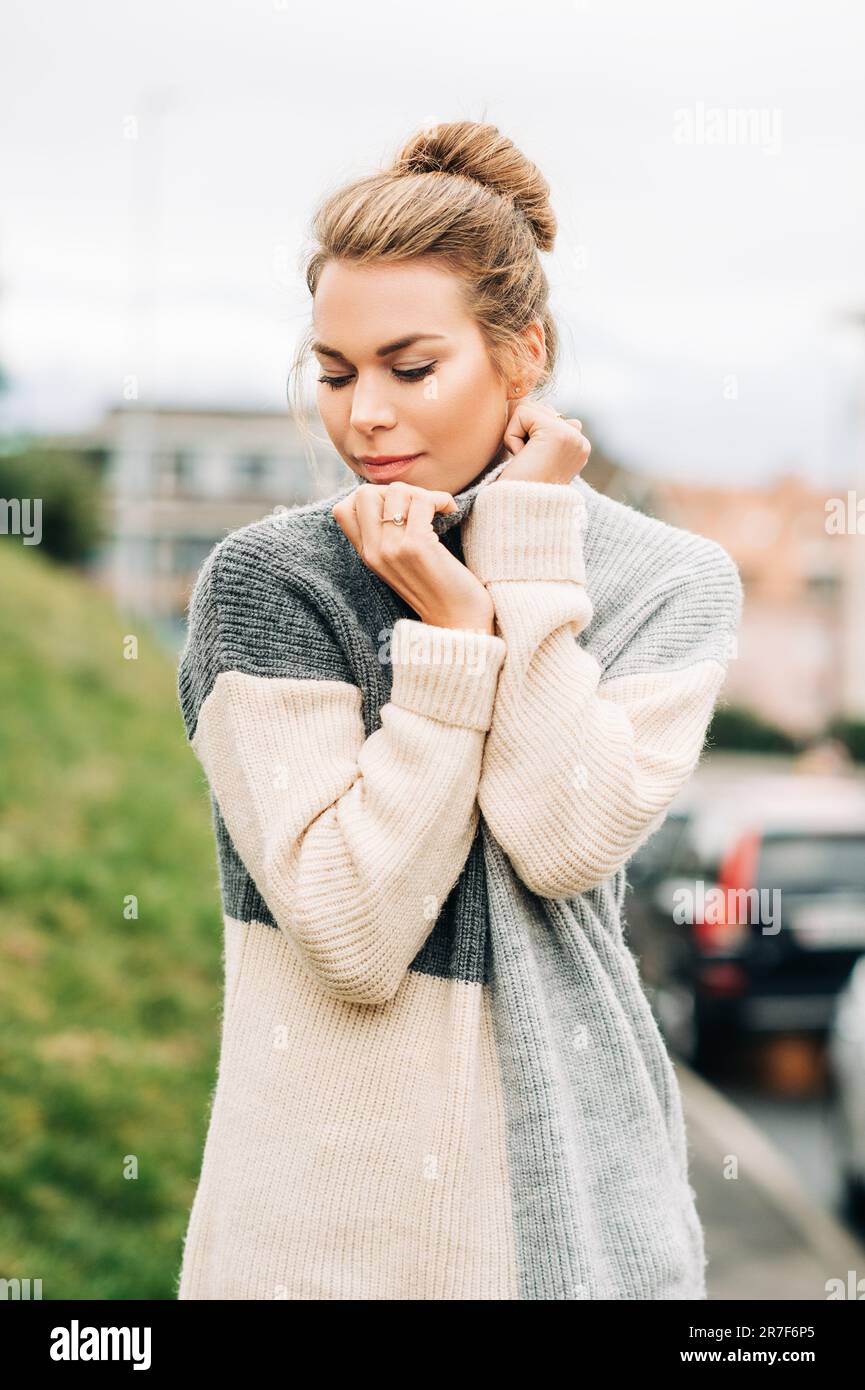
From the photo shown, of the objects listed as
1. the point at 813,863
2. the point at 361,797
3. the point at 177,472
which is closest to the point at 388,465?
the point at 361,797

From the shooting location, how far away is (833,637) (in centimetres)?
4288

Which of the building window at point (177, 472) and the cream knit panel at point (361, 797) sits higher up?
the building window at point (177, 472)

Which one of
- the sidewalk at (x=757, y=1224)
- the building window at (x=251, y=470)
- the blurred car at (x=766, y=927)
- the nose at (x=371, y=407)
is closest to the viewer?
the nose at (x=371, y=407)

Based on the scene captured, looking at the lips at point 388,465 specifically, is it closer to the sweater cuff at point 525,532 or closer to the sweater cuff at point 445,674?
the sweater cuff at point 525,532

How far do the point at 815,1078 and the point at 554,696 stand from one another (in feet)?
25.5

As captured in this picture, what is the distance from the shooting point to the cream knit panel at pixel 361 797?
1862 mm

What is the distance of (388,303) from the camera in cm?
199

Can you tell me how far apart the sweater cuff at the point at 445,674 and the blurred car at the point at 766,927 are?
6983mm

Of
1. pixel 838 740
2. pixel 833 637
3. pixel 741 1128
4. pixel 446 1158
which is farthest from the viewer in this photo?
pixel 833 637

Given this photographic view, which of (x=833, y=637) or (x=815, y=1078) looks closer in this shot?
(x=815, y=1078)

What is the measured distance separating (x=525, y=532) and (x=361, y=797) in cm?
40

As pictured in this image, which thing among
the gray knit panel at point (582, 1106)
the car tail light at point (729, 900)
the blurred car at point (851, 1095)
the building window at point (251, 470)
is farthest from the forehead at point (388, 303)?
the building window at point (251, 470)
